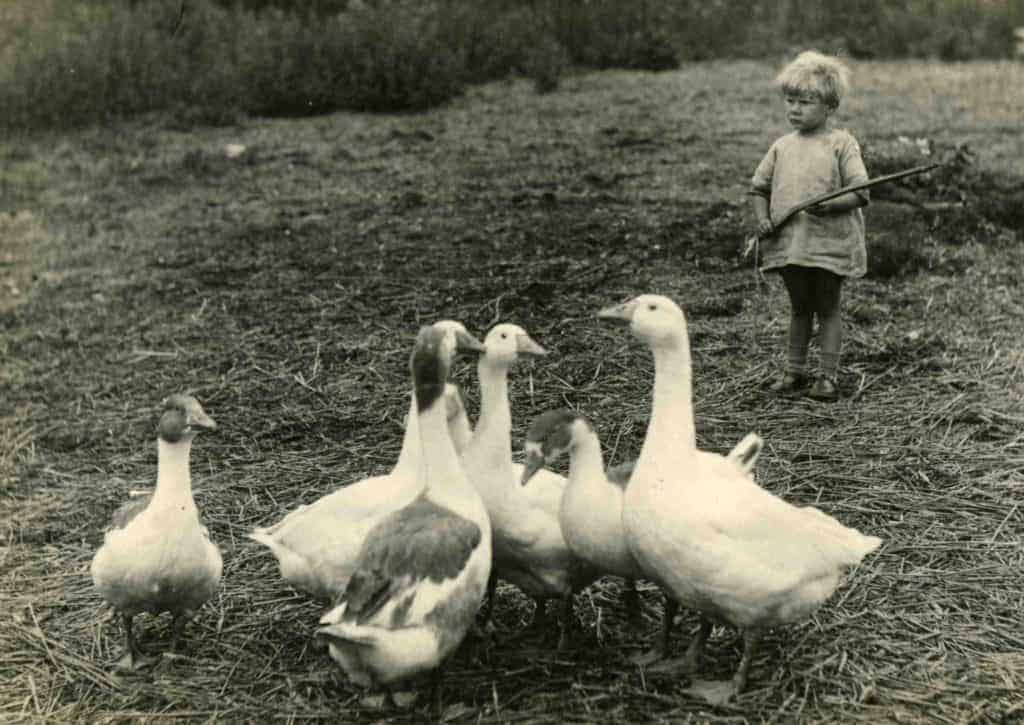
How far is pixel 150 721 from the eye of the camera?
3787 millimetres

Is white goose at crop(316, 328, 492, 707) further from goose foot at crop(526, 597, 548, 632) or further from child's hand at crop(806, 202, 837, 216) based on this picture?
child's hand at crop(806, 202, 837, 216)

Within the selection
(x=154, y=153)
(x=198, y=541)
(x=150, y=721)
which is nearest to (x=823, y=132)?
(x=198, y=541)

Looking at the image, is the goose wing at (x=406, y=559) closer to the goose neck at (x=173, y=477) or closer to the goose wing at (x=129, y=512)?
the goose neck at (x=173, y=477)

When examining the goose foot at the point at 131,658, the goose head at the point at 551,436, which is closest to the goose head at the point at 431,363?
the goose head at the point at 551,436

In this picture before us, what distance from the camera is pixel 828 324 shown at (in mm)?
6367

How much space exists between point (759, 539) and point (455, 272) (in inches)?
207

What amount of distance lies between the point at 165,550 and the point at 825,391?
12.6 ft

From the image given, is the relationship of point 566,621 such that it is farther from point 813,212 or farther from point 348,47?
point 348,47

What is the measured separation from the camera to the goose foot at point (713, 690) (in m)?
3.69

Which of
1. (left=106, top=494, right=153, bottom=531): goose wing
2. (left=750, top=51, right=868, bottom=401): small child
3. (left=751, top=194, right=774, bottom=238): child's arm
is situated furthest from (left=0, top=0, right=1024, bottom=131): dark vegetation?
(left=106, top=494, right=153, bottom=531): goose wing

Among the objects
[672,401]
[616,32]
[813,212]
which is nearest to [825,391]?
[813,212]

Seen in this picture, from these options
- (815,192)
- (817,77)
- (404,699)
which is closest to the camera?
(404,699)

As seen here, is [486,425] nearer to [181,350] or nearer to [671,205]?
[181,350]

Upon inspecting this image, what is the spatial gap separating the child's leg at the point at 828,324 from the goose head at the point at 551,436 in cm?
278
